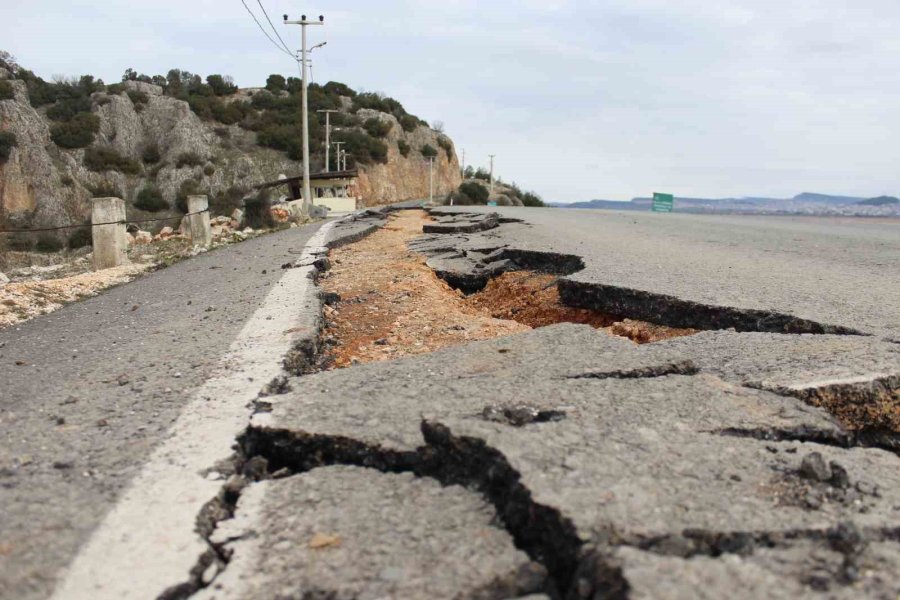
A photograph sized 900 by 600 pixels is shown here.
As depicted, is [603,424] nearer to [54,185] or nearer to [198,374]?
[198,374]

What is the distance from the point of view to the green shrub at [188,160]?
55.2 meters

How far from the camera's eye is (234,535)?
1.49 metres

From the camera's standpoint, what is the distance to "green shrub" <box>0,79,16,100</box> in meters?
46.4

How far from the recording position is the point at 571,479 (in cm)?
157

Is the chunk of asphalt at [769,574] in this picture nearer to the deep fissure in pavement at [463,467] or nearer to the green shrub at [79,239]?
the deep fissure in pavement at [463,467]

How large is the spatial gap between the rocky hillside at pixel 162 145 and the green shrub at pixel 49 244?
57.3 ft

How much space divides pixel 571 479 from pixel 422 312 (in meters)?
2.70

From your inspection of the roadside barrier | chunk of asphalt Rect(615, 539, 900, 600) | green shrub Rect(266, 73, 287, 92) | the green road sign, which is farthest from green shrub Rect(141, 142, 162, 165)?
chunk of asphalt Rect(615, 539, 900, 600)

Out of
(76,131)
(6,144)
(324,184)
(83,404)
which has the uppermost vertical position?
(76,131)

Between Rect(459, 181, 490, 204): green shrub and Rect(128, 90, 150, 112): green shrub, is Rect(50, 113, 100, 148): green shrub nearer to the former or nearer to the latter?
Rect(128, 90, 150, 112): green shrub

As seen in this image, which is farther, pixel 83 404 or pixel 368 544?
pixel 83 404

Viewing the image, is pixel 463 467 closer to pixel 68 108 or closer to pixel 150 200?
pixel 150 200

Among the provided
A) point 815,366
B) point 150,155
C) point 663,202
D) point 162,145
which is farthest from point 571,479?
point 162,145

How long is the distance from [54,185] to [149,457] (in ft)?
167
